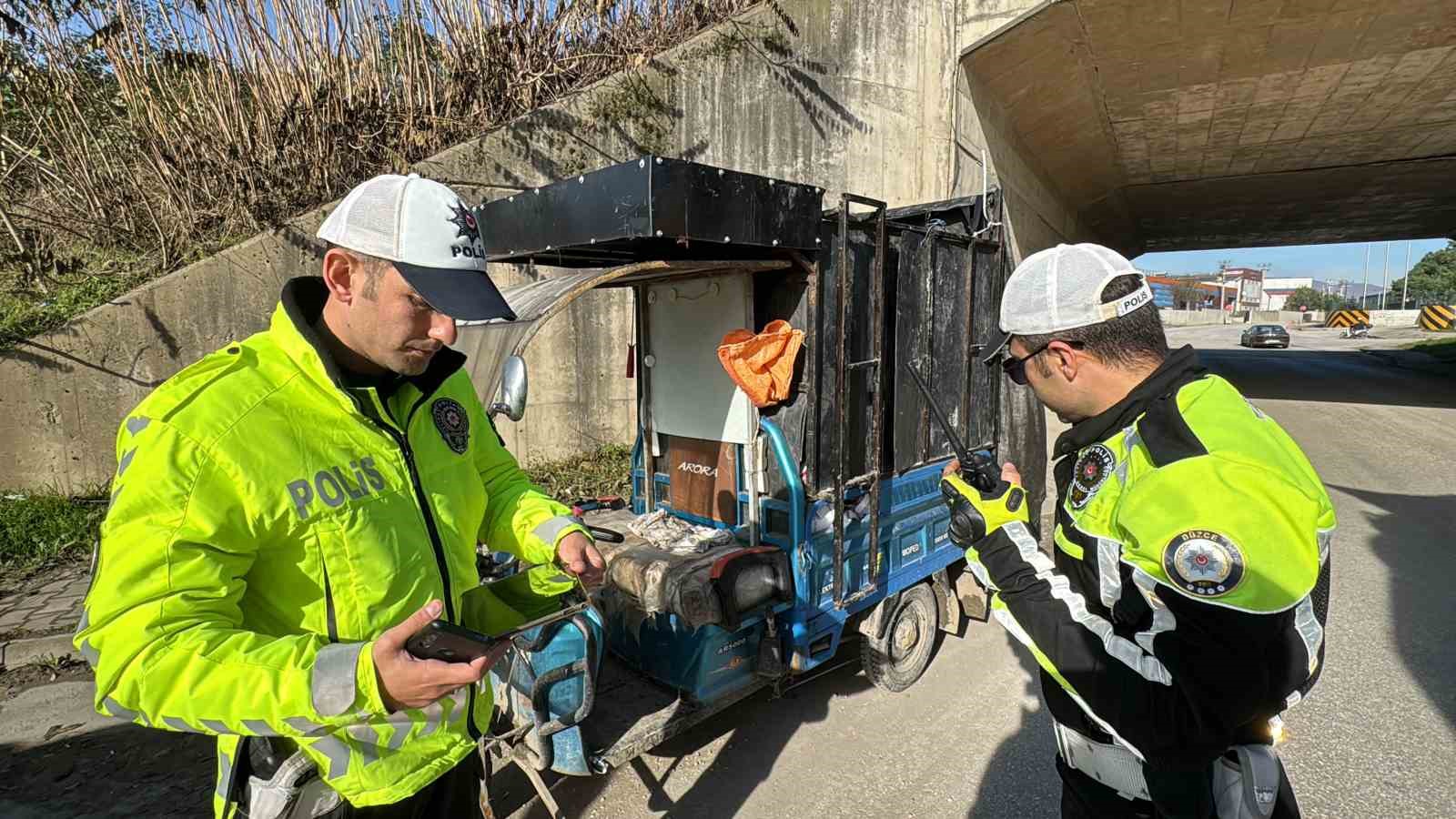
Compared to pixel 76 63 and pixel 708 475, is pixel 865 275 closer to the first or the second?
pixel 708 475

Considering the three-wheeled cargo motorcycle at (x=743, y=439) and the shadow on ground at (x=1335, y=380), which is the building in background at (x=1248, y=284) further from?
the three-wheeled cargo motorcycle at (x=743, y=439)

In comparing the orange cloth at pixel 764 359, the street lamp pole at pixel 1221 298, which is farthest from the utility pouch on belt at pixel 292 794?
the street lamp pole at pixel 1221 298

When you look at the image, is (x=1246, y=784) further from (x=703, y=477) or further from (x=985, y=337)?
(x=985, y=337)

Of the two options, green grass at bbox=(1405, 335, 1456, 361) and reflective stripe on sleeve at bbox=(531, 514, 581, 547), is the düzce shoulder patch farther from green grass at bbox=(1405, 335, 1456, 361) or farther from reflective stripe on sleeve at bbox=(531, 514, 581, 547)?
green grass at bbox=(1405, 335, 1456, 361)

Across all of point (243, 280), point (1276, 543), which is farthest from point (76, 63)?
point (1276, 543)

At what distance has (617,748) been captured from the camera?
2877 millimetres

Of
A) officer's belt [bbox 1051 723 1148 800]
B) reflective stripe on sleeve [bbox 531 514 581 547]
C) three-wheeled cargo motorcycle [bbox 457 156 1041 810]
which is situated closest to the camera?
officer's belt [bbox 1051 723 1148 800]

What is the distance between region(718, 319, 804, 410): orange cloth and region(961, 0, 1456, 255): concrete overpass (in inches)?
246

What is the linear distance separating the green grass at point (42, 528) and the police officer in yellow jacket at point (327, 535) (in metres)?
5.89

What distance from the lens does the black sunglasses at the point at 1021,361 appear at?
5.44ft

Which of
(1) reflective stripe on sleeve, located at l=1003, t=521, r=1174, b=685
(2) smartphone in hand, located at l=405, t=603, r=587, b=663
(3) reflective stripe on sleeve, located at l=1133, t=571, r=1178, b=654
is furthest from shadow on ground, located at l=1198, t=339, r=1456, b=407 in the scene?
Answer: (2) smartphone in hand, located at l=405, t=603, r=587, b=663

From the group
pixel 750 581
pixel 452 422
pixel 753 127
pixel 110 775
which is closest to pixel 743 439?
pixel 750 581

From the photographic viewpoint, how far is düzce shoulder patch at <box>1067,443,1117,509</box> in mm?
1555

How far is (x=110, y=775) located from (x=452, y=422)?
3.32m
